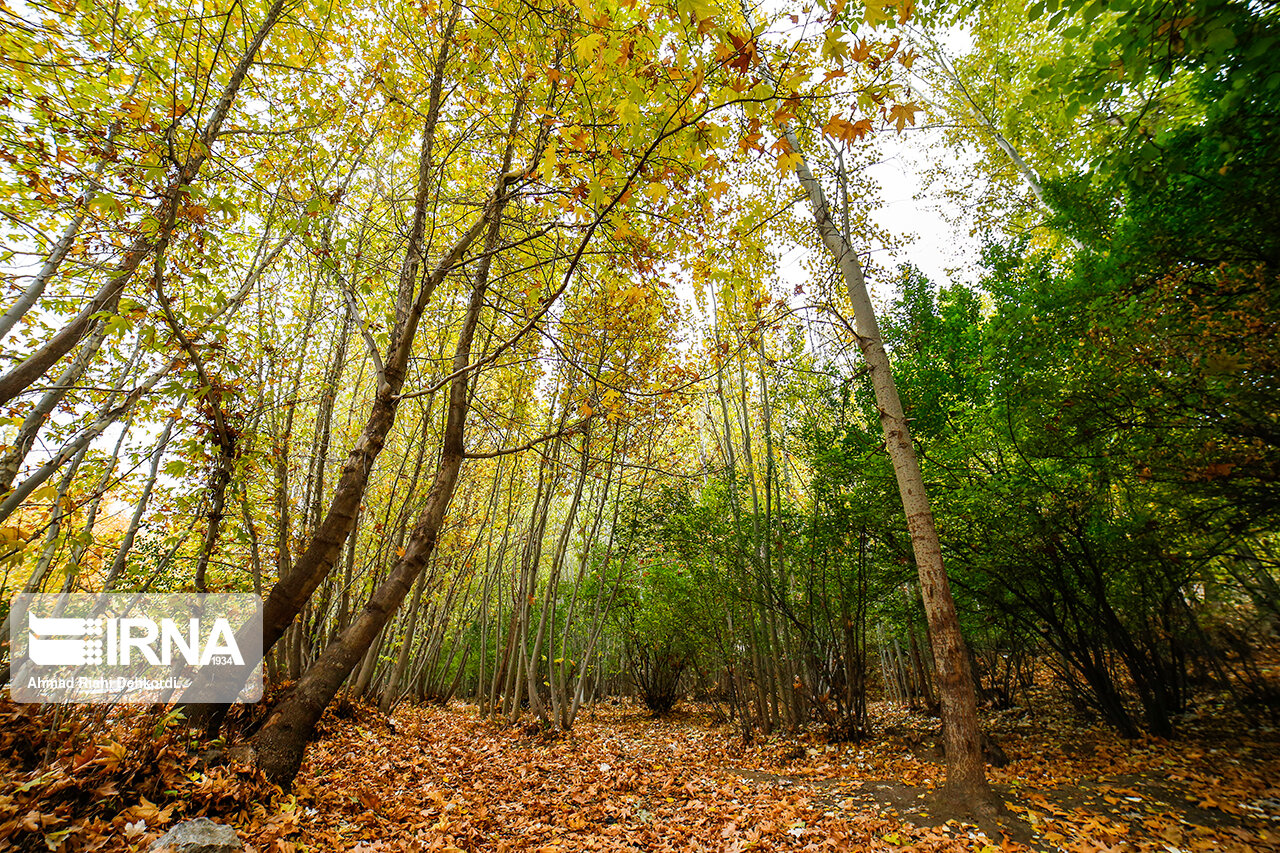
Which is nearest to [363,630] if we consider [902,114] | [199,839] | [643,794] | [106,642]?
[199,839]

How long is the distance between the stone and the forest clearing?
2cm

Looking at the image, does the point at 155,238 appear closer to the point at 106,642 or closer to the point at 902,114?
the point at 902,114

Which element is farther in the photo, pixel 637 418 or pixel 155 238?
pixel 637 418

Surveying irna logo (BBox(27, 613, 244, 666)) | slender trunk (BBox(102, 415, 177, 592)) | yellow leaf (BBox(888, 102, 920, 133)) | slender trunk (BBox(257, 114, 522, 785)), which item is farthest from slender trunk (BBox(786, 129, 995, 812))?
slender trunk (BBox(102, 415, 177, 592))

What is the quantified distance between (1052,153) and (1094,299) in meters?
4.06

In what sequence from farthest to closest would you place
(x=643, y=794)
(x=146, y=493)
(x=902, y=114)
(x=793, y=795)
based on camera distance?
1. (x=146, y=493)
2. (x=643, y=794)
3. (x=793, y=795)
4. (x=902, y=114)

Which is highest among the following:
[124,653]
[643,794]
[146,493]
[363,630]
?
[146,493]

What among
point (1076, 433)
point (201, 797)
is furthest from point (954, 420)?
point (201, 797)

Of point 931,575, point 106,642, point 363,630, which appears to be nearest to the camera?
point 363,630

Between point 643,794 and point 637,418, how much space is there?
219 inches

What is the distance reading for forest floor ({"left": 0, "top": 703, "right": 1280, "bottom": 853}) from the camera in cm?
277

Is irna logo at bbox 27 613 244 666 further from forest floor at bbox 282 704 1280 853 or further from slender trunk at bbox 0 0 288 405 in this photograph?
slender trunk at bbox 0 0 288 405

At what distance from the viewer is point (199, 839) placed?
249 centimetres

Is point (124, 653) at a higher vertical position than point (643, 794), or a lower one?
higher
